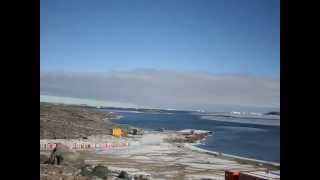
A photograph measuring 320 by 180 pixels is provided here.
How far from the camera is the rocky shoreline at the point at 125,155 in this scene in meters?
2.29

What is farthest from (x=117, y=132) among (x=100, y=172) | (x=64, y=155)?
(x=64, y=155)

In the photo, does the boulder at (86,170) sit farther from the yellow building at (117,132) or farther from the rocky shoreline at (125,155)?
the yellow building at (117,132)

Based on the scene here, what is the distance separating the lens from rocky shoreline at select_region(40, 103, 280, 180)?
2.29 meters

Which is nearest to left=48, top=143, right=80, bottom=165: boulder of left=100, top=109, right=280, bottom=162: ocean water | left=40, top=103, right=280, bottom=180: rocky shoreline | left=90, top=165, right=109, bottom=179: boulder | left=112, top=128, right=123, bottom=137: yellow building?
left=40, top=103, right=280, bottom=180: rocky shoreline

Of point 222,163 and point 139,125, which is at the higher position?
point 139,125

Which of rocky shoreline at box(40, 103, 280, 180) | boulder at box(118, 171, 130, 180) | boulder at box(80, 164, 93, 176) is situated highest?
rocky shoreline at box(40, 103, 280, 180)

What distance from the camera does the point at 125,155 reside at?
237 centimetres

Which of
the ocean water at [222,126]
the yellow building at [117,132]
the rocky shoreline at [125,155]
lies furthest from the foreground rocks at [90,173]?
the ocean water at [222,126]

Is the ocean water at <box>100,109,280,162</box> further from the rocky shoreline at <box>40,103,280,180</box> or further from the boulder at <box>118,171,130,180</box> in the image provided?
the boulder at <box>118,171,130,180</box>
